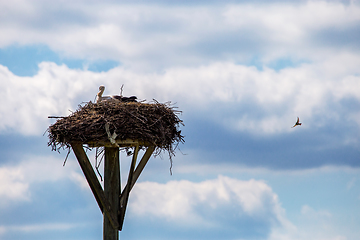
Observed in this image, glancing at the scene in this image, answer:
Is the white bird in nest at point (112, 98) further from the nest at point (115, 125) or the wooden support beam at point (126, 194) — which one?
the wooden support beam at point (126, 194)

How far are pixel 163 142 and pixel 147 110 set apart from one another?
0.73m

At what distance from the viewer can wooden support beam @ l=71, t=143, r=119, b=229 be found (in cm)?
1070

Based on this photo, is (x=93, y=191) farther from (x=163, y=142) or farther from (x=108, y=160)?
(x=163, y=142)

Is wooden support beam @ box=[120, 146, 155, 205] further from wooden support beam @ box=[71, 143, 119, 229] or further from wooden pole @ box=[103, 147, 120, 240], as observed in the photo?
wooden support beam @ box=[71, 143, 119, 229]

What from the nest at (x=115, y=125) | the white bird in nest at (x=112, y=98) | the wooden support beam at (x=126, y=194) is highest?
the white bird in nest at (x=112, y=98)

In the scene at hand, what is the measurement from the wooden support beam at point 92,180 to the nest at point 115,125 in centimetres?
24

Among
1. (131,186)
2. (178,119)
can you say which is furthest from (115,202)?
(178,119)

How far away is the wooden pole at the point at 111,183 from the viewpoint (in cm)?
1074

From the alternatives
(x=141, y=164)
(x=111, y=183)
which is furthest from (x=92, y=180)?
(x=141, y=164)

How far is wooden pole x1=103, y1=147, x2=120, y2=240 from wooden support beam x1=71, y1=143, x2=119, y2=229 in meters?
0.11

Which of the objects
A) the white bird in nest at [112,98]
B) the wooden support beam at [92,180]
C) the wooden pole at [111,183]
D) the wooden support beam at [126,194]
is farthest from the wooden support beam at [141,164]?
the white bird in nest at [112,98]

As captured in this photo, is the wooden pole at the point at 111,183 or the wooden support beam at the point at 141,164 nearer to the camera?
the wooden pole at the point at 111,183

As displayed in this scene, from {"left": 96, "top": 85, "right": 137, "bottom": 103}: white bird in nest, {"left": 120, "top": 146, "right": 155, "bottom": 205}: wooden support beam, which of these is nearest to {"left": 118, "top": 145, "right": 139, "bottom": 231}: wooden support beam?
{"left": 120, "top": 146, "right": 155, "bottom": 205}: wooden support beam

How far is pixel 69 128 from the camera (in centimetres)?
1051
